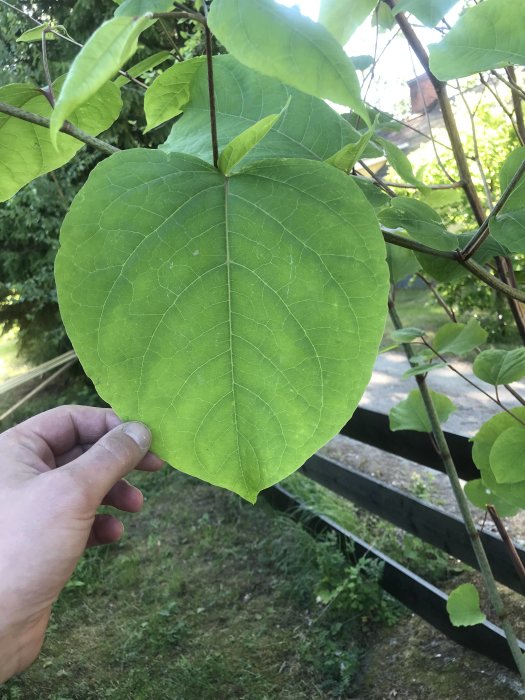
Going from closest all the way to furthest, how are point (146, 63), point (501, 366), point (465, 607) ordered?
point (146, 63), point (501, 366), point (465, 607)

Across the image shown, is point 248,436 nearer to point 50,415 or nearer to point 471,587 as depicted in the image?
point 50,415

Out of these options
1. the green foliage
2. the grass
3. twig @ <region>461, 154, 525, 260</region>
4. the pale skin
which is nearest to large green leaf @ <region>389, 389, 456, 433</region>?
the green foliage

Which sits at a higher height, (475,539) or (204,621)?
(475,539)

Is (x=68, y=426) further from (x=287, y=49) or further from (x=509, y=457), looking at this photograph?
(x=287, y=49)

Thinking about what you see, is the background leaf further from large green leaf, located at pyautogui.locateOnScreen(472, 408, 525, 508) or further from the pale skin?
the pale skin

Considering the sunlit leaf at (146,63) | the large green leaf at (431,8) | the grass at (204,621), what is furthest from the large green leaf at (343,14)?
the grass at (204,621)

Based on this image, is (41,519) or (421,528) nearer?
(41,519)

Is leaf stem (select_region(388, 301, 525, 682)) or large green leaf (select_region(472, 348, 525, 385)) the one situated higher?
large green leaf (select_region(472, 348, 525, 385))

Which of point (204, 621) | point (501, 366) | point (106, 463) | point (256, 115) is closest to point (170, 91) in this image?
point (256, 115)
